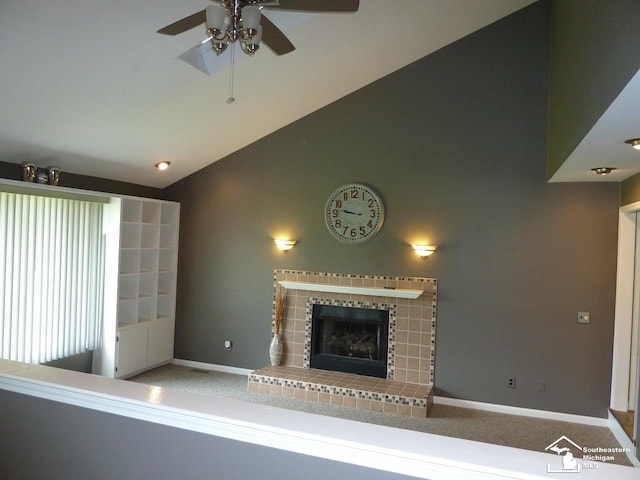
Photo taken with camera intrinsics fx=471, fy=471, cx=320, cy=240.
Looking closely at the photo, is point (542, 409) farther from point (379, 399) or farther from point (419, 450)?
point (419, 450)

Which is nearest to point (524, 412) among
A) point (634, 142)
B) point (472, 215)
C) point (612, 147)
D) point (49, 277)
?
point (472, 215)

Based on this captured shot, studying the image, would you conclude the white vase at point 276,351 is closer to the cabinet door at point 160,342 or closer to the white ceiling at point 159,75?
the cabinet door at point 160,342

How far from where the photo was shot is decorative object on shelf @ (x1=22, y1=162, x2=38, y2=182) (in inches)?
171

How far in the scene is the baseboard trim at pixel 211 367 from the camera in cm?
573

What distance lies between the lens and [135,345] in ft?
17.7

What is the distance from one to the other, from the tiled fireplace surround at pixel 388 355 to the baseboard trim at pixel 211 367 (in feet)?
1.77

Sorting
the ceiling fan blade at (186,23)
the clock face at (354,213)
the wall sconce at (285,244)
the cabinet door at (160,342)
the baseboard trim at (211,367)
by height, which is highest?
the ceiling fan blade at (186,23)

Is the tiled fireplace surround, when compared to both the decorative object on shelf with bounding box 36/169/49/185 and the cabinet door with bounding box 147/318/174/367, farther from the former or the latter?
the decorative object on shelf with bounding box 36/169/49/185

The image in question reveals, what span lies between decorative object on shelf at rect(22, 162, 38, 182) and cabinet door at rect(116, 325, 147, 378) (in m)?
1.83

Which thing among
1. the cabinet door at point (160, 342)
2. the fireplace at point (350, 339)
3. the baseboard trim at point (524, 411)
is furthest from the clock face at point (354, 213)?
the cabinet door at point (160, 342)

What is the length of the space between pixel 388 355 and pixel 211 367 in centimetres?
226

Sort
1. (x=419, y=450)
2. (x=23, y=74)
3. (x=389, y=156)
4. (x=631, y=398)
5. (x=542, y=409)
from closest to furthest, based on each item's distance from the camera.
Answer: (x=419, y=450) < (x=23, y=74) < (x=631, y=398) < (x=542, y=409) < (x=389, y=156)

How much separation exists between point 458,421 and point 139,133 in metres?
4.07

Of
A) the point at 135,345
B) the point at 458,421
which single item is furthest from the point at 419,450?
the point at 135,345
